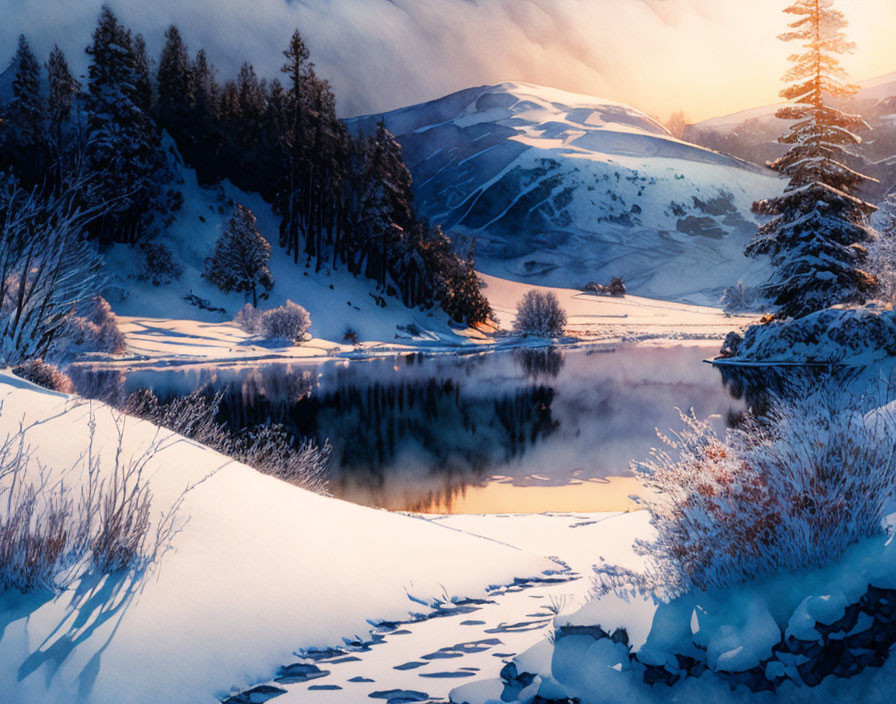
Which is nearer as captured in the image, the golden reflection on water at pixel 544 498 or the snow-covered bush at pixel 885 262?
the golden reflection on water at pixel 544 498

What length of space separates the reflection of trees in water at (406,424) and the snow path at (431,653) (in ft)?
23.9

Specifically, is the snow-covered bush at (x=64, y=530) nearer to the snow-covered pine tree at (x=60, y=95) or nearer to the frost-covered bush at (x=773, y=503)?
the frost-covered bush at (x=773, y=503)

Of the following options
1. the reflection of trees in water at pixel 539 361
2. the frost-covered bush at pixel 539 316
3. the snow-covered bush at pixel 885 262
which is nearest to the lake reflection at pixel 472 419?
the reflection of trees in water at pixel 539 361

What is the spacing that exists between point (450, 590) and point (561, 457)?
11.1 meters

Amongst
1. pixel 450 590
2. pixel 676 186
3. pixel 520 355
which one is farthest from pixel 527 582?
pixel 676 186

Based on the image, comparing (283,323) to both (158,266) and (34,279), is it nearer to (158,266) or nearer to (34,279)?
(158,266)

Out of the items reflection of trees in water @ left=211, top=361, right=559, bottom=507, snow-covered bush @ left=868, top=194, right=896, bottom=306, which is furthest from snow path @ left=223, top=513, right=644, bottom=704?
snow-covered bush @ left=868, top=194, right=896, bottom=306

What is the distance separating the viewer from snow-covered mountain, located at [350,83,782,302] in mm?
152500

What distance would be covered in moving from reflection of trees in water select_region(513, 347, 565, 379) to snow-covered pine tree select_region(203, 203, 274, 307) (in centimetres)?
1874

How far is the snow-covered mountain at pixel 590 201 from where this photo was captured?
152500 mm

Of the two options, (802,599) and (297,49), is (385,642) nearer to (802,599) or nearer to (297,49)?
(802,599)

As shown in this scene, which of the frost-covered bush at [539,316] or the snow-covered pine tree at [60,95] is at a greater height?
the snow-covered pine tree at [60,95]

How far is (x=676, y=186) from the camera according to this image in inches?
6949

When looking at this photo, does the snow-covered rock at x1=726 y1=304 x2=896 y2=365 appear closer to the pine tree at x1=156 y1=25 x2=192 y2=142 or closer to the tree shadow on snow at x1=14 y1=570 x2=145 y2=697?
the tree shadow on snow at x1=14 y1=570 x2=145 y2=697
